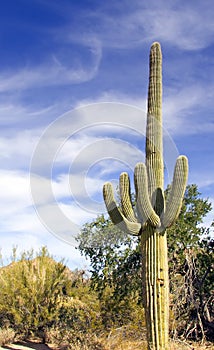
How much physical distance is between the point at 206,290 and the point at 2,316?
19.7ft

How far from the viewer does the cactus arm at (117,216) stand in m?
7.87

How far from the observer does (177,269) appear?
1209 centimetres

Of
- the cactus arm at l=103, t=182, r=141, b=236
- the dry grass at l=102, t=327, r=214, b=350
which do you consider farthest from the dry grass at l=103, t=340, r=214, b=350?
the cactus arm at l=103, t=182, r=141, b=236

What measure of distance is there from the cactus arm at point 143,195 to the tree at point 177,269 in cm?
404

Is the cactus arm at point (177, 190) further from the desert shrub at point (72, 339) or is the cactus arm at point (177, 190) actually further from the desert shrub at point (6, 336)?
the desert shrub at point (6, 336)

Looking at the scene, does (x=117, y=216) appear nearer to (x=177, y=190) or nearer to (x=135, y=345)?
(x=177, y=190)

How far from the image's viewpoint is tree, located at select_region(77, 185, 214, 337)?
11.6m

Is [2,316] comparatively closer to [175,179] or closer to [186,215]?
[186,215]

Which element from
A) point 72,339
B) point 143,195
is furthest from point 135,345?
point 143,195

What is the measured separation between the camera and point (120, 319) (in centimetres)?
1120

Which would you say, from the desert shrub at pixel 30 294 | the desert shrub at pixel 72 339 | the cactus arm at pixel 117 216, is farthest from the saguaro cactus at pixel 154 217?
the desert shrub at pixel 30 294

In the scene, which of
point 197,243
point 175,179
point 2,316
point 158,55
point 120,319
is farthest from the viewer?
point 2,316

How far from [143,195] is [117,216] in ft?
2.45

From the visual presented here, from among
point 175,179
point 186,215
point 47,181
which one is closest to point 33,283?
point 47,181
